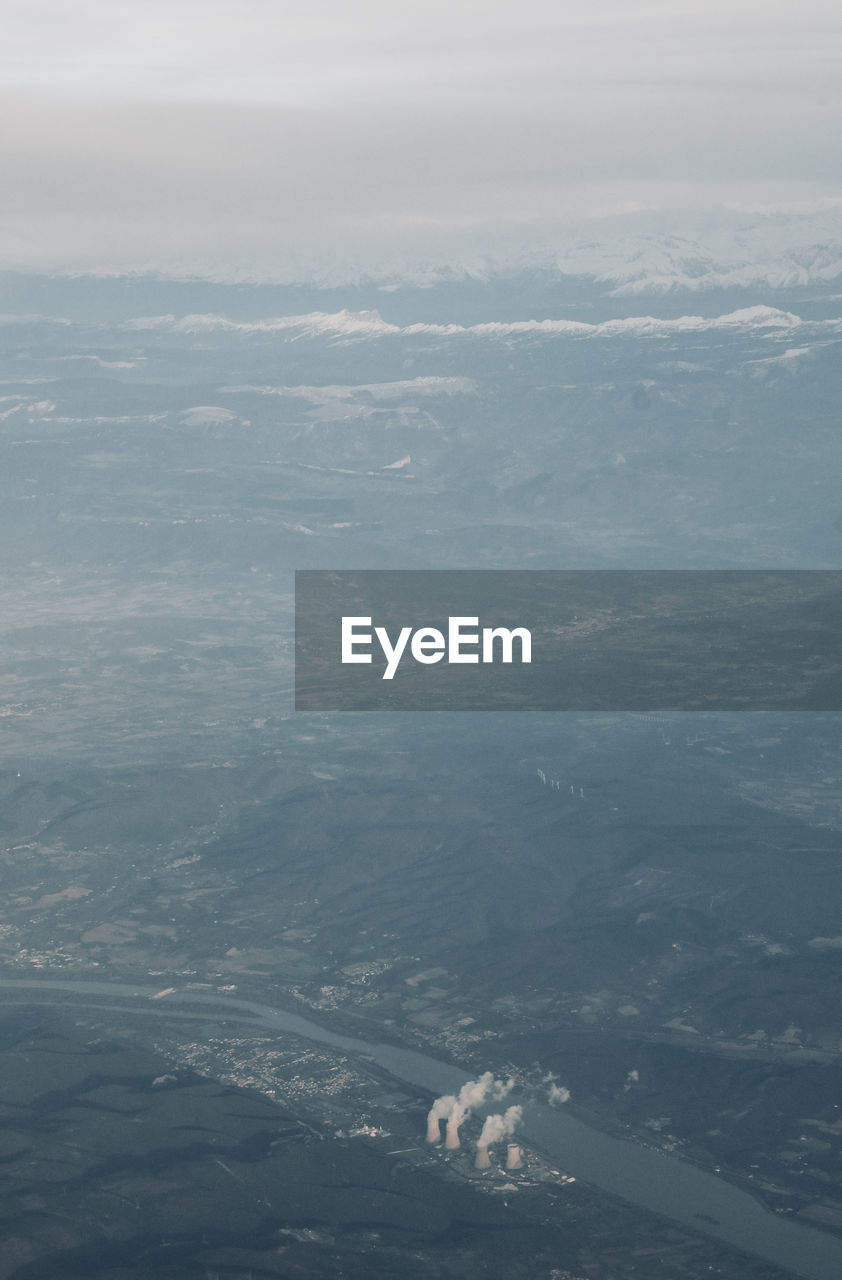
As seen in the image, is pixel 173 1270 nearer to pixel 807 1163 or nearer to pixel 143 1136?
pixel 143 1136

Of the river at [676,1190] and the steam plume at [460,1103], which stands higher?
the steam plume at [460,1103]

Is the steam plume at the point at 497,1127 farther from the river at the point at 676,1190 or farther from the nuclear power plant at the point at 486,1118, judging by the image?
the river at the point at 676,1190

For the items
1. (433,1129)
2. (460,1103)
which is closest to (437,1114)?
(433,1129)

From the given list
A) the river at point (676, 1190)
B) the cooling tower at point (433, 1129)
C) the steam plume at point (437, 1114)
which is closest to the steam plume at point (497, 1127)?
the river at point (676, 1190)

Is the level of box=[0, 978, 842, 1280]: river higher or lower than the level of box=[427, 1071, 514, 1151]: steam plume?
lower

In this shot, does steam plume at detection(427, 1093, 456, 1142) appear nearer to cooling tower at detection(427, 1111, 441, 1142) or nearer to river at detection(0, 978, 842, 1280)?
cooling tower at detection(427, 1111, 441, 1142)

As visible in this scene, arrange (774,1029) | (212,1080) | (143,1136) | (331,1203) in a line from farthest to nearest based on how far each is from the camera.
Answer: (774,1029), (212,1080), (143,1136), (331,1203)

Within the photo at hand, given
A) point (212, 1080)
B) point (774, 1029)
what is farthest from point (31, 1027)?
point (774, 1029)

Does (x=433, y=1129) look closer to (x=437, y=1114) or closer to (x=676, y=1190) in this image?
(x=437, y=1114)

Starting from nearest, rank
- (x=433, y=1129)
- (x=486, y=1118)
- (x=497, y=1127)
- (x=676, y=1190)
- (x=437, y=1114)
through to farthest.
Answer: (x=676, y=1190)
(x=433, y=1129)
(x=497, y=1127)
(x=437, y=1114)
(x=486, y=1118)

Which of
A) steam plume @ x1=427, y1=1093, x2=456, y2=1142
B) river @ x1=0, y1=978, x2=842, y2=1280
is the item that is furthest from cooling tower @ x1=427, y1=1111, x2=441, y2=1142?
river @ x1=0, y1=978, x2=842, y2=1280

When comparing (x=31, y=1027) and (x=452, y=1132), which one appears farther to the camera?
(x=31, y=1027)
